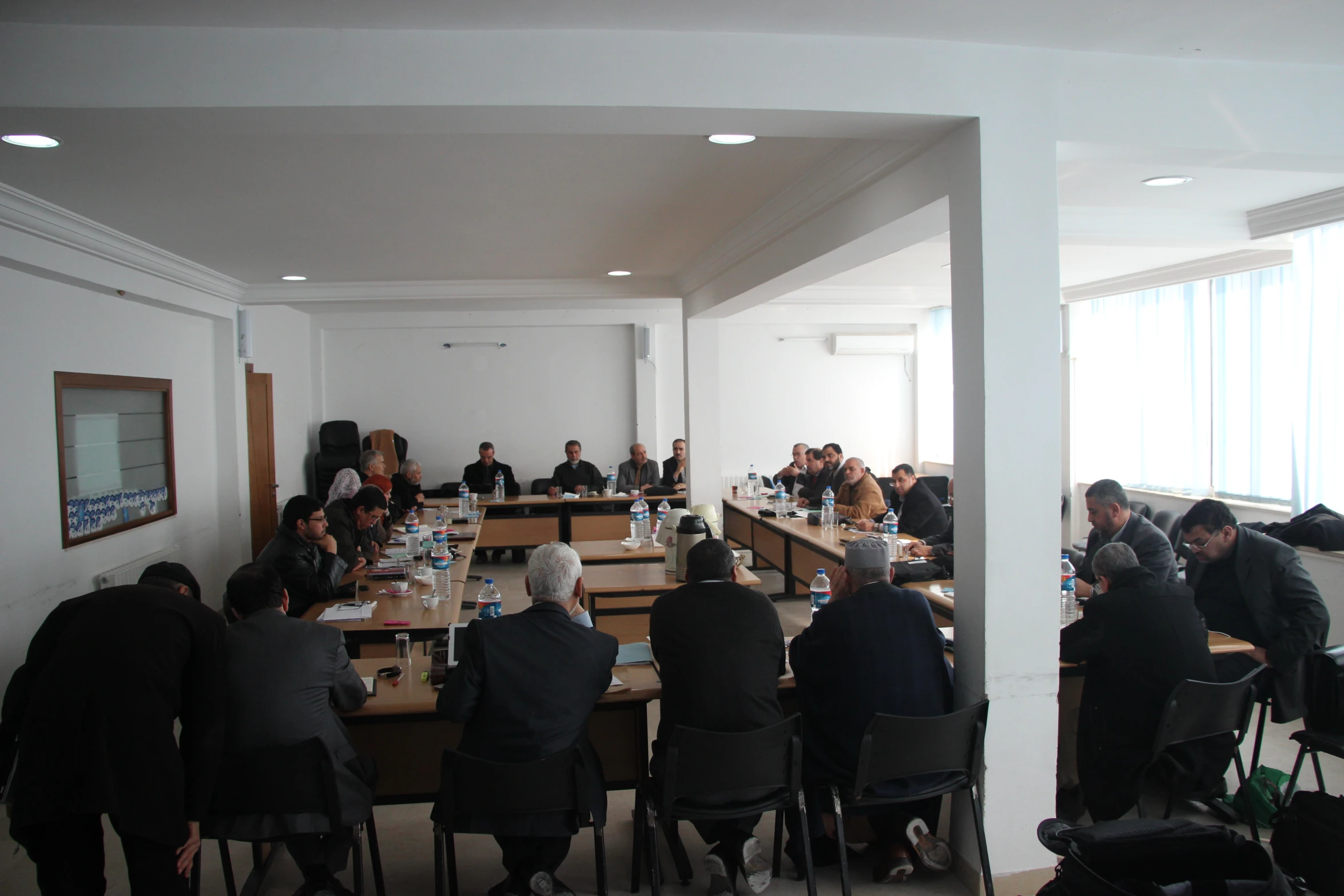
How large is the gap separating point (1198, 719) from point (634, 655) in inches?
82.9

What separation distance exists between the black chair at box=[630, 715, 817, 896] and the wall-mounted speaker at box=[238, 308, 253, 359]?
6511 mm

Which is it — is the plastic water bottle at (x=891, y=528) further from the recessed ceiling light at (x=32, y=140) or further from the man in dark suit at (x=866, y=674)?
the recessed ceiling light at (x=32, y=140)

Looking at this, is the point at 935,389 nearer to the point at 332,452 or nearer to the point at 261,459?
the point at 332,452

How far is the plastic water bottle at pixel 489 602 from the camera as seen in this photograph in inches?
131

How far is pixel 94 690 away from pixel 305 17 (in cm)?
199

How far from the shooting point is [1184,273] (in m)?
6.94

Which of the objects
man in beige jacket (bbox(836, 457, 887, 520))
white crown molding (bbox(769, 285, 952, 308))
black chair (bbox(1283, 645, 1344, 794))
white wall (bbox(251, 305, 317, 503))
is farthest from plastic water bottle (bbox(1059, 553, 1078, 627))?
white wall (bbox(251, 305, 317, 503))

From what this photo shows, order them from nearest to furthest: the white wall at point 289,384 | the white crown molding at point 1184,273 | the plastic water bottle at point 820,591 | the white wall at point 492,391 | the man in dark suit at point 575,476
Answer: the plastic water bottle at point 820,591 → the white crown molding at point 1184,273 → the white wall at point 289,384 → the man in dark suit at point 575,476 → the white wall at point 492,391

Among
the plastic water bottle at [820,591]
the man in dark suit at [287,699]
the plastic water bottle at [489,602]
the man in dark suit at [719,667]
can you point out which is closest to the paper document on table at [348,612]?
the plastic water bottle at [489,602]

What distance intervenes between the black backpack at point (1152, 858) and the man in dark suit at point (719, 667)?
1022 millimetres

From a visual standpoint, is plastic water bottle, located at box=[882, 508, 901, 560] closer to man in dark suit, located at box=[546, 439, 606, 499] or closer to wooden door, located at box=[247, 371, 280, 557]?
man in dark suit, located at box=[546, 439, 606, 499]

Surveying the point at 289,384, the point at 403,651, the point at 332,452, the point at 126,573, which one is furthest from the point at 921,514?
the point at 289,384

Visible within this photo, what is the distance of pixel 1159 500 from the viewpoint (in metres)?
7.49

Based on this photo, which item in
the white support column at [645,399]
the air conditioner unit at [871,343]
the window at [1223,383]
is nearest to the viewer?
the window at [1223,383]
